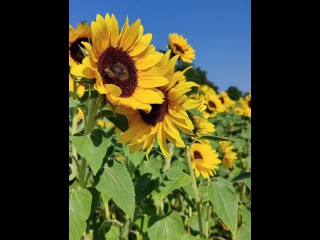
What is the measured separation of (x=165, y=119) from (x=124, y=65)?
0.79 feet

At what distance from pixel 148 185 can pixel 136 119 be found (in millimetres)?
412

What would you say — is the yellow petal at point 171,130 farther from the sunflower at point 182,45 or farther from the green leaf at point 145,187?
the sunflower at point 182,45

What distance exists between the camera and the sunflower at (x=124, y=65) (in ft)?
3.99

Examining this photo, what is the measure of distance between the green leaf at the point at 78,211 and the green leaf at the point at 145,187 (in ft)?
1.12

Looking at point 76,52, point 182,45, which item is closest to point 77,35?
point 76,52

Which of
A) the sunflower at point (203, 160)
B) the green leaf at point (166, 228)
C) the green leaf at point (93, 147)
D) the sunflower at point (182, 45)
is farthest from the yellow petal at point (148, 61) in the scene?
the sunflower at point (182, 45)

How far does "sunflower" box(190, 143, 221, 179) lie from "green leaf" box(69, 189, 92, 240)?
94 centimetres

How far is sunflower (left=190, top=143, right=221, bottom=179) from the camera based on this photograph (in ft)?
7.40

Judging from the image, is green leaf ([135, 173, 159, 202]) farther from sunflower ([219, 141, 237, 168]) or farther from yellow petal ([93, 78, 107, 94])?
sunflower ([219, 141, 237, 168])

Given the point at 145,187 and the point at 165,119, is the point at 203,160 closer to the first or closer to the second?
the point at 145,187
